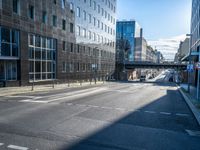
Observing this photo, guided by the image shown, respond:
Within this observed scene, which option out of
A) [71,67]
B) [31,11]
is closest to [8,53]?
[31,11]

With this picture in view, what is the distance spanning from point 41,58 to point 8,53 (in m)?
5.93

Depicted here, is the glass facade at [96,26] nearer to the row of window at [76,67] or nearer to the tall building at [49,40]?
the tall building at [49,40]

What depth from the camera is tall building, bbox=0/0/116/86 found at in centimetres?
2240

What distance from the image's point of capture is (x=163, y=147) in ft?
19.1

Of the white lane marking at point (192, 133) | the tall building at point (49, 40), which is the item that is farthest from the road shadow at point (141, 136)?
the tall building at point (49, 40)

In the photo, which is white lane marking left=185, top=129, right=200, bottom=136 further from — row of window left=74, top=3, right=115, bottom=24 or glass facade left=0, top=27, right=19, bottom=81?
row of window left=74, top=3, right=115, bottom=24

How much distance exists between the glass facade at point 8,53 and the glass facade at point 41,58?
7.64ft

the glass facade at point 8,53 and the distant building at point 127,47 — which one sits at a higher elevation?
the distant building at point 127,47

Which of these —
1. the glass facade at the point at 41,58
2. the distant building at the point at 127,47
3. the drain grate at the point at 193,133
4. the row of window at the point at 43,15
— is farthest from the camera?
the distant building at the point at 127,47

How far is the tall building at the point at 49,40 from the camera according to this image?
22.4 meters

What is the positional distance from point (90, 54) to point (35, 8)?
1980 cm

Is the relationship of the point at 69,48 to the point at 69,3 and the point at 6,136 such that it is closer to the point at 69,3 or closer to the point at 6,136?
the point at 69,3

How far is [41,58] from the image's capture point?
2773 centimetres

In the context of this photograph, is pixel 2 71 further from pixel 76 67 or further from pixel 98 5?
pixel 98 5
